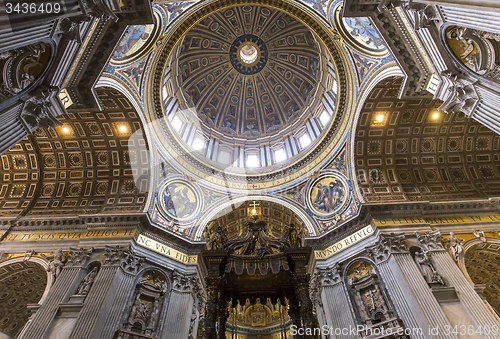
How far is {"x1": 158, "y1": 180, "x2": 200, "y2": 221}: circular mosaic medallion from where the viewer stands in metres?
17.8

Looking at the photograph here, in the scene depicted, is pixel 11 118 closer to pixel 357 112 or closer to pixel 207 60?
pixel 357 112

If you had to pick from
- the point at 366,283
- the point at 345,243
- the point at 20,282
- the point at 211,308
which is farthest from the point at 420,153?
the point at 20,282

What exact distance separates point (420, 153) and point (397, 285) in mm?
8833

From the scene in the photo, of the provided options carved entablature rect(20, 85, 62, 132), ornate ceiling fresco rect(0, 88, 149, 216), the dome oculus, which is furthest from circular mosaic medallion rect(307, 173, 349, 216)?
the dome oculus

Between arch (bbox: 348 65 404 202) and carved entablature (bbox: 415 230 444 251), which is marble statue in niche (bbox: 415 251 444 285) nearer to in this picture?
carved entablature (bbox: 415 230 444 251)

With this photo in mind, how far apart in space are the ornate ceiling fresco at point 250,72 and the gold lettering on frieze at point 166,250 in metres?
11.8

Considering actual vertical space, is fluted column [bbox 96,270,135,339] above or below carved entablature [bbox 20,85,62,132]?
below

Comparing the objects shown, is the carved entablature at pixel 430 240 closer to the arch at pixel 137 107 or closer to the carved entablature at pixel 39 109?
the arch at pixel 137 107

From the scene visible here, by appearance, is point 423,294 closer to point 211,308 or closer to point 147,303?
point 211,308

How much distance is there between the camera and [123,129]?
16.6 meters

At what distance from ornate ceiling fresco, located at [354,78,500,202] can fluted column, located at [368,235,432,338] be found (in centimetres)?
338

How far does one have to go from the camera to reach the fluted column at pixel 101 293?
10.8 metres

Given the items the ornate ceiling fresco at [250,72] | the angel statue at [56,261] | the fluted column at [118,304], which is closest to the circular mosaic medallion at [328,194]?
the ornate ceiling fresco at [250,72]

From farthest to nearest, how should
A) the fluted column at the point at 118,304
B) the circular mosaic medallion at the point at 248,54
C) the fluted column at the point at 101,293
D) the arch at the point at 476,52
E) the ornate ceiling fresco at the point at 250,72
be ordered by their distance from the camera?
the circular mosaic medallion at the point at 248,54 < the ornate ceiling fresco at the point at 250,72 < the fluted column at the point at 118,304 < the fluted column at the point at 101,293 < the arch at the point at 476,52
